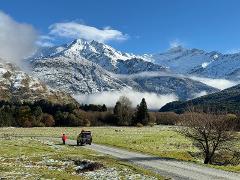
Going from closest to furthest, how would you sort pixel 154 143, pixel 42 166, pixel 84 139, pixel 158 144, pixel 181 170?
1. pixel 181 170
2. pixel 42 166
3. pixel 84 139
4. pixel 158 144
5. pixel 154 143

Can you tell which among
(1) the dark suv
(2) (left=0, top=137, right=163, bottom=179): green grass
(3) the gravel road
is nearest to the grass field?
(3) the gravel road

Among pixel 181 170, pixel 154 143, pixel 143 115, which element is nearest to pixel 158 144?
pixel 154 143

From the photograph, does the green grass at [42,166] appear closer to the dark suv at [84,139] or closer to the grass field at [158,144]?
the grass field at [158,144]

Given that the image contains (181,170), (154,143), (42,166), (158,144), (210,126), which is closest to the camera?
(181,170)

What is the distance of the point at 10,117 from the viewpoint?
18538 cm

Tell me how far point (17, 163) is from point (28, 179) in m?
11.3

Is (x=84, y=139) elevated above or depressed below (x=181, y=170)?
above

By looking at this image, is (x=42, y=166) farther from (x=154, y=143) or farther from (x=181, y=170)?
(x=154, y=143)

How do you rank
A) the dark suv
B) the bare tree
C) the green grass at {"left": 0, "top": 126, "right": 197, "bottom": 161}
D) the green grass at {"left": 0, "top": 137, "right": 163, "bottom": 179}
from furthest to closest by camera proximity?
the dark suv
the green grass at {"left": 0, "top": 126, "right": 197, "bottom": 161}
the bare tree
the green grass at {"left": 0, "top": 137, "right": 163, "bottom": 179}

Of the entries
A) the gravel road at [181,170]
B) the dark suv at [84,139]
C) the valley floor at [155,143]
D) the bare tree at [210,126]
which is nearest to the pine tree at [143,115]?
the valley floor at [155,143]

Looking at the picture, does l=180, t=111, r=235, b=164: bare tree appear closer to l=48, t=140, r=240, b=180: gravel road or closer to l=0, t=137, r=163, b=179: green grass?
l=48, t=140, r=240, b=180: gravel road

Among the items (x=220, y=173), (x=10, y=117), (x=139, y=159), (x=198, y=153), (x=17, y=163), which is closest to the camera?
Result: (x=220, y=173)

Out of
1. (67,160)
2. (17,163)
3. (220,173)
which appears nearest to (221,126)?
(220,173)

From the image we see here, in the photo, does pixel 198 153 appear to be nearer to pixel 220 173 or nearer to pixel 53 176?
pixel 220 173
